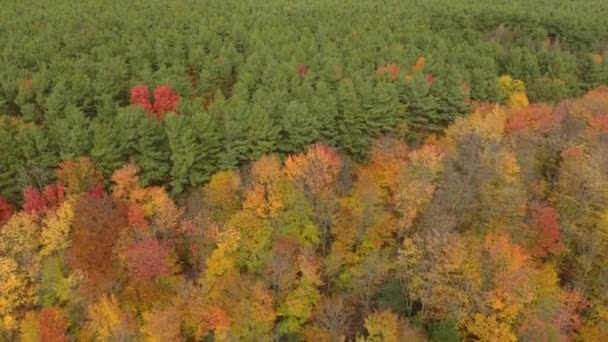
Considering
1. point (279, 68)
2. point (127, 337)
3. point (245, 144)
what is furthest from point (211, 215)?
point (279, 68)

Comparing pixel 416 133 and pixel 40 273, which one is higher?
pixel 416 133

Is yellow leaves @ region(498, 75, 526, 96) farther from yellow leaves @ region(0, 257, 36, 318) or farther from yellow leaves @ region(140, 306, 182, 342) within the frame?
yellow leaves @ region(0, 257, 36, 318)

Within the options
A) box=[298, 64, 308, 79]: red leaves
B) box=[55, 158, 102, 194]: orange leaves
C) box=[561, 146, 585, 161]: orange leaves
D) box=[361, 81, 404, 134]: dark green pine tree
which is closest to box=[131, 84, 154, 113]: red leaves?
box=[55, 158, 102, 194]: orange leaves

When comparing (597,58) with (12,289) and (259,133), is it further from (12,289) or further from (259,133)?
(12,289)

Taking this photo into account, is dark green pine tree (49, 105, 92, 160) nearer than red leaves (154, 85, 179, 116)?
Yes

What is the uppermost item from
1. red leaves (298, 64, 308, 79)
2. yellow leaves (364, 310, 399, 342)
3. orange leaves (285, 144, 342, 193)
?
red leaves (298, 64, 308, 79)

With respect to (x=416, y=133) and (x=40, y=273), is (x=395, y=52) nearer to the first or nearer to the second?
(x=416, y=133)

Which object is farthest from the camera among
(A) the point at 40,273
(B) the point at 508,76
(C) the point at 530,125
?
(B) the point at 508,76

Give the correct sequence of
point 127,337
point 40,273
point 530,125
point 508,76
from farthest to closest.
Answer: point 508,76 < point 530,125 < point 40,273 < point 127,337
